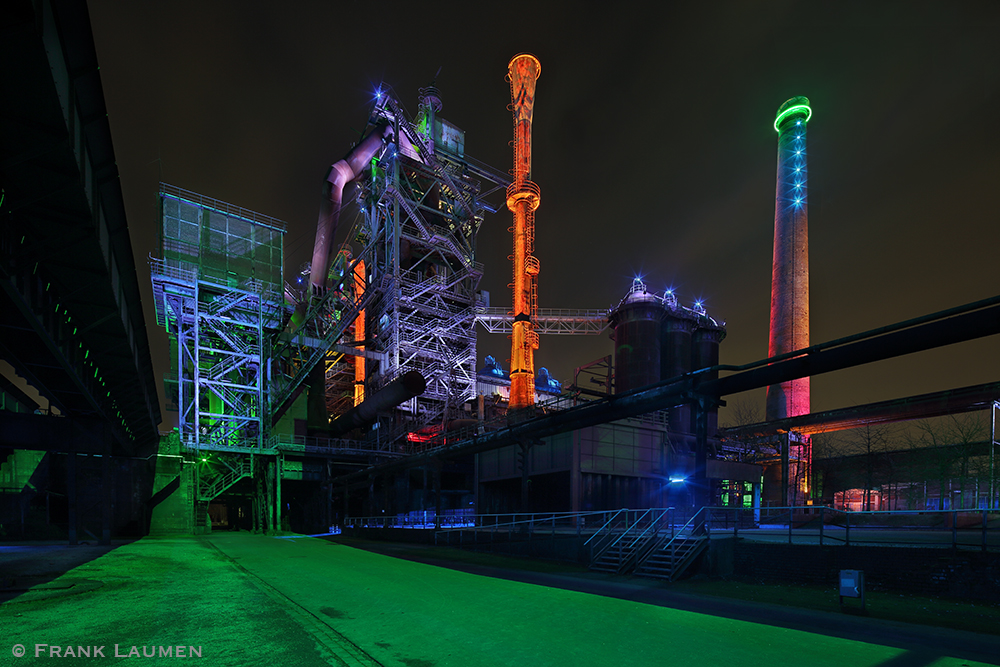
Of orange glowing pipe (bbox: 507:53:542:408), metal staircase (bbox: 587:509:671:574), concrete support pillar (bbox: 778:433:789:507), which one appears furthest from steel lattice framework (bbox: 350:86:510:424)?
metal staircase (bbox: 587:509:671:574)

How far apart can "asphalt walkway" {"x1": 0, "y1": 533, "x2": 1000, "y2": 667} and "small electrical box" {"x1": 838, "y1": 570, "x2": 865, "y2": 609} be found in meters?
0.62

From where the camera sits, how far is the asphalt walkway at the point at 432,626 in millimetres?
6438

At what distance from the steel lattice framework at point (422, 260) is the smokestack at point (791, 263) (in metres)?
29.4

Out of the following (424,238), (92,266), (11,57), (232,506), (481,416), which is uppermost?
(424,238)

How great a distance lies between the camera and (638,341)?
48.6 metres

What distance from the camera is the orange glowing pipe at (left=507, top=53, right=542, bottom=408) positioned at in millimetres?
46656

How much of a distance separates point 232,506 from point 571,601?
58.4m

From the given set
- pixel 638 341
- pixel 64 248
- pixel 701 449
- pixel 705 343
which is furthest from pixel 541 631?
pixel 705 343

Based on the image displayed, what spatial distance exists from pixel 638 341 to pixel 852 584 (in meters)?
39.9

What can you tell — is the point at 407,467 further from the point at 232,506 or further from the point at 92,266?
the point at 232,506

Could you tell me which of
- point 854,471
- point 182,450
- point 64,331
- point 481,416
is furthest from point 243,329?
point 854,471

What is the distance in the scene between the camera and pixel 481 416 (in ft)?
166

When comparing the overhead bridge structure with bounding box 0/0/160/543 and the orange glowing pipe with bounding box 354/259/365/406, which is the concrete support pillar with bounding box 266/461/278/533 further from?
the overhead bridge structure with bounding box 0/0/160/543

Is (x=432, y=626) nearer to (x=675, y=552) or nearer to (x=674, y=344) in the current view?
(x=675, y=552)
